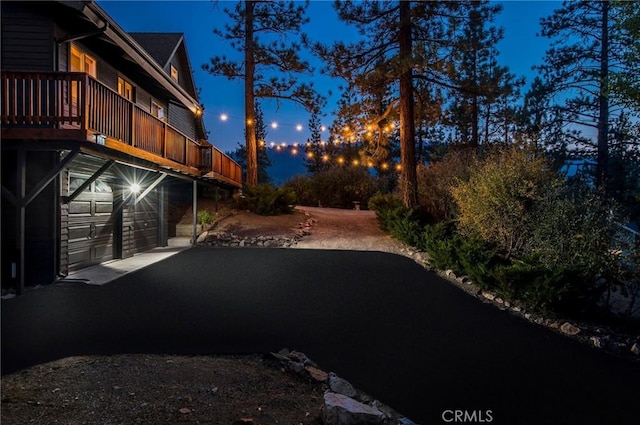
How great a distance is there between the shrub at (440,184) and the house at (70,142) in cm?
856

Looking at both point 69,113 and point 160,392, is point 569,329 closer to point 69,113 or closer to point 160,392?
point 160,392

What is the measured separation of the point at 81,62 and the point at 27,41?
4.48ft

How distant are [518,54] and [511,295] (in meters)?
31.8

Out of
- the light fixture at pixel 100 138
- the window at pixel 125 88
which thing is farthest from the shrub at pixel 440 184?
the window at pixel 125 88

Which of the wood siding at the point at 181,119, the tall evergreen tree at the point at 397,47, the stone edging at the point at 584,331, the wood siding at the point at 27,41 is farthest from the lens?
the wood siding at the point at 181,119

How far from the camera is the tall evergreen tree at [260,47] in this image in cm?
1872

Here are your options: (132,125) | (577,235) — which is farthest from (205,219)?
(577,235)

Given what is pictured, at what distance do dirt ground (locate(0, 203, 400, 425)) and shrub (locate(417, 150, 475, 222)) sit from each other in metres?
10.3

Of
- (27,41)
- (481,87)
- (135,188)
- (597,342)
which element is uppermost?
(481,87)

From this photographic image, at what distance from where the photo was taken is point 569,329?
18.1 ft

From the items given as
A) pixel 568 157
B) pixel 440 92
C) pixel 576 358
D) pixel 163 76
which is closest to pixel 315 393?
pixel 576 358

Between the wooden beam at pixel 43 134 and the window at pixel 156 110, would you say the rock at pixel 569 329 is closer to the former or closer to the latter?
the wooden beam at pixel 43 134

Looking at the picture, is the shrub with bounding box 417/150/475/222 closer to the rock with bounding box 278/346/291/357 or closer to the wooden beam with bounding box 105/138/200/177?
the wooden beam with bounding box 105/138/200/177

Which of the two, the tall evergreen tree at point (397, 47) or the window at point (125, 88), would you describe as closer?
the window at point (125, 88)
